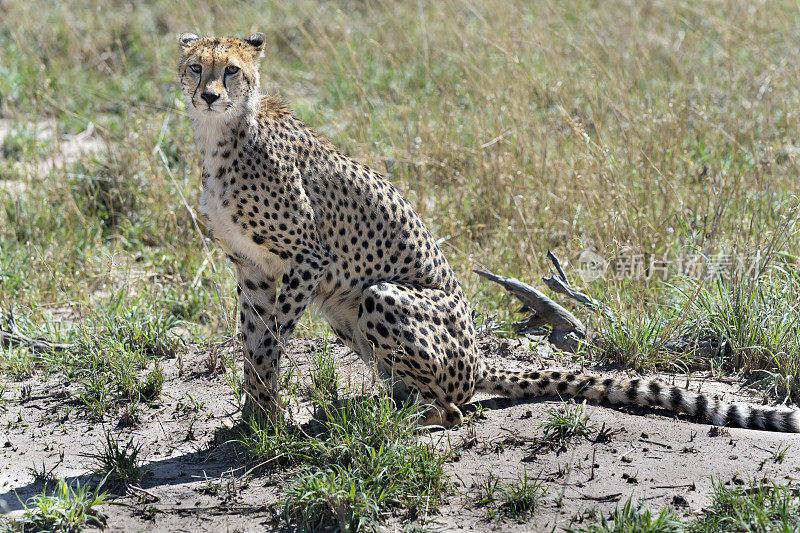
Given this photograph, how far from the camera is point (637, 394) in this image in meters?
3.67

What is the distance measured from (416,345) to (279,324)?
55cm

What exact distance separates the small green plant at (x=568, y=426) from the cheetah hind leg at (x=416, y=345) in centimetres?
37

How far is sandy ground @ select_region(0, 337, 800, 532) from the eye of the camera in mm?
3031

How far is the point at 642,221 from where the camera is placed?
15.9ft

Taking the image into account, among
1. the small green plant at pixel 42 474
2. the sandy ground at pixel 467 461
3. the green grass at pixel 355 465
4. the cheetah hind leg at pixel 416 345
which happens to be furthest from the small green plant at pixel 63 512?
the cheetah hind leg at pixel 416 345

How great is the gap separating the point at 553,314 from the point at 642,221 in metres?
0.90

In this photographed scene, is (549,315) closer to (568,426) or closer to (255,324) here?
(568,426)

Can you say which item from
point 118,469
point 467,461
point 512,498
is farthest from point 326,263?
point 512,498

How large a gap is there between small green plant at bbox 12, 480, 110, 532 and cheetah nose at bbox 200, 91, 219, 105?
1.45 meters

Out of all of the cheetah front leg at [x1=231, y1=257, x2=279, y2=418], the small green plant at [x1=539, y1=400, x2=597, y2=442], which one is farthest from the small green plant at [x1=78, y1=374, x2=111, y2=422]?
the small green plant at [x1=539, y1=400, x2=597, y2=442]

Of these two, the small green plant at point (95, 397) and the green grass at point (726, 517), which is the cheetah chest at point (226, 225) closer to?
the small green plant at point (95, 397)

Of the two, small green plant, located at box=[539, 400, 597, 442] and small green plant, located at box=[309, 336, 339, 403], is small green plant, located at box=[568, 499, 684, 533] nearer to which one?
small green plant, located at box=[539, 400, 597, 442]

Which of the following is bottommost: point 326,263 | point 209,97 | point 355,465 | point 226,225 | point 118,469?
point 118,469

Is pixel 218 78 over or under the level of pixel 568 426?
over
